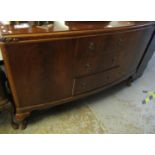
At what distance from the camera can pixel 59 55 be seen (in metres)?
1.06

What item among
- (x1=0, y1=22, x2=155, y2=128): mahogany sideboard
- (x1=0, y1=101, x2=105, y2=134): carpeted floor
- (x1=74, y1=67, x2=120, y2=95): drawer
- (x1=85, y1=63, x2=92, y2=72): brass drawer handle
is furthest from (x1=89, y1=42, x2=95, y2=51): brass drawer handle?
(x1=0, y1=101, x2=105, y2=134): carpeted floor

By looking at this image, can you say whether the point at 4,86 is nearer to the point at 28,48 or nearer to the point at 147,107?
the point at 28,48

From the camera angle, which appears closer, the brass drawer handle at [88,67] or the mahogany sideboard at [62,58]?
the mahogany sideboard at [62,58]

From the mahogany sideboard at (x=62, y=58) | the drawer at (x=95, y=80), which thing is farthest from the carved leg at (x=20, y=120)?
the drawer at (x=95, y=80)

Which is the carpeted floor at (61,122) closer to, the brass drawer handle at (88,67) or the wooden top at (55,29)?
the brass drawer handle at (88,67)

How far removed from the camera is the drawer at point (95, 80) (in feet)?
4.47

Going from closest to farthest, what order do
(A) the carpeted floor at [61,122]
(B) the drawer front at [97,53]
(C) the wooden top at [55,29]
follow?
(C) the wooden top at [55,29] < (B) the drawer front at [97,53] < (A) the carpeted floor at [61,122]

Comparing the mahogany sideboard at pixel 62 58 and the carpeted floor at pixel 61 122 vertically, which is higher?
the mahogany sideboard at pixel 62 58

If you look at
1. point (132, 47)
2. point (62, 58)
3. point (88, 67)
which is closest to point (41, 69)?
point (62, 58)

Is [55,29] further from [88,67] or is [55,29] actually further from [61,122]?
[61,122]
